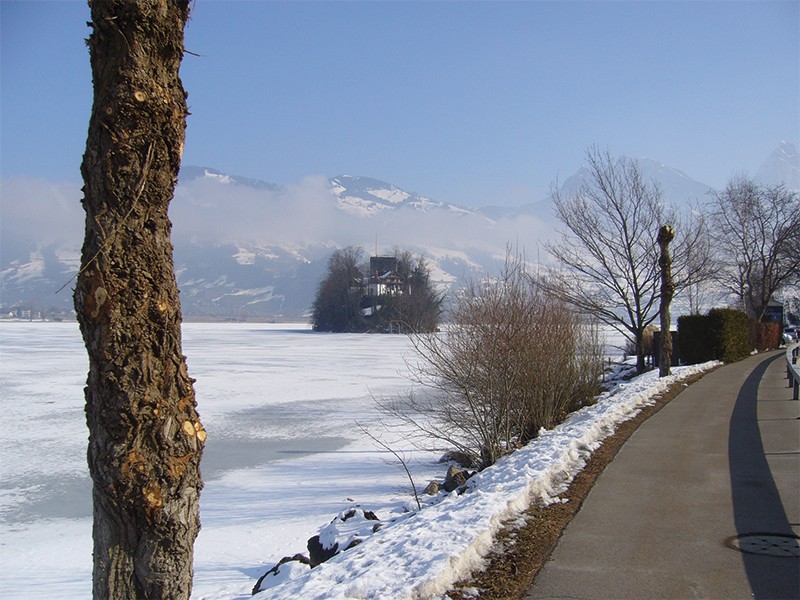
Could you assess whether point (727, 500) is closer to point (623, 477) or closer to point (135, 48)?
point (623, 477)

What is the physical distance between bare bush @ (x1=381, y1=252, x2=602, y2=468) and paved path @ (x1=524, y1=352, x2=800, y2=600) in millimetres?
2473

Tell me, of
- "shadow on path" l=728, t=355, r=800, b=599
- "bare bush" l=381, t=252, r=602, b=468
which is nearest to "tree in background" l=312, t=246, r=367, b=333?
"bare bush" l=381, t=252, r=602, b=468

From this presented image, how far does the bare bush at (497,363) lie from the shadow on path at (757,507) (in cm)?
363

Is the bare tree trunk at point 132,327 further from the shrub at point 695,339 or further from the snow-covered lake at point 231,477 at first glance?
the shrub at point 695,339

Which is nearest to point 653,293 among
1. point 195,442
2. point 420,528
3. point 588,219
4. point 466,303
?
point 588,219

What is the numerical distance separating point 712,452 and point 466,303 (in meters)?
5.00

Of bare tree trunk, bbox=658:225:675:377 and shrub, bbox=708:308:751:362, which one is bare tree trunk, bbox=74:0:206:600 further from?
shrub, bbox=708:308:751:362

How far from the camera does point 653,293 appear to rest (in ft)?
94.2

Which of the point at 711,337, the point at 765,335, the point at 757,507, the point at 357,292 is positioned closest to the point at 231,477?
the point at 757,507

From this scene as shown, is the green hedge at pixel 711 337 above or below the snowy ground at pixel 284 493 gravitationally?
above

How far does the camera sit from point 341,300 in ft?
382

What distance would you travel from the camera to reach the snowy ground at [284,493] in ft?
19.1

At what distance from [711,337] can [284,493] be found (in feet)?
78.3

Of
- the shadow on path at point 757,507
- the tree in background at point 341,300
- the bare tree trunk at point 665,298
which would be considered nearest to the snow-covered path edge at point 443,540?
the shadow on path at point 757,507
